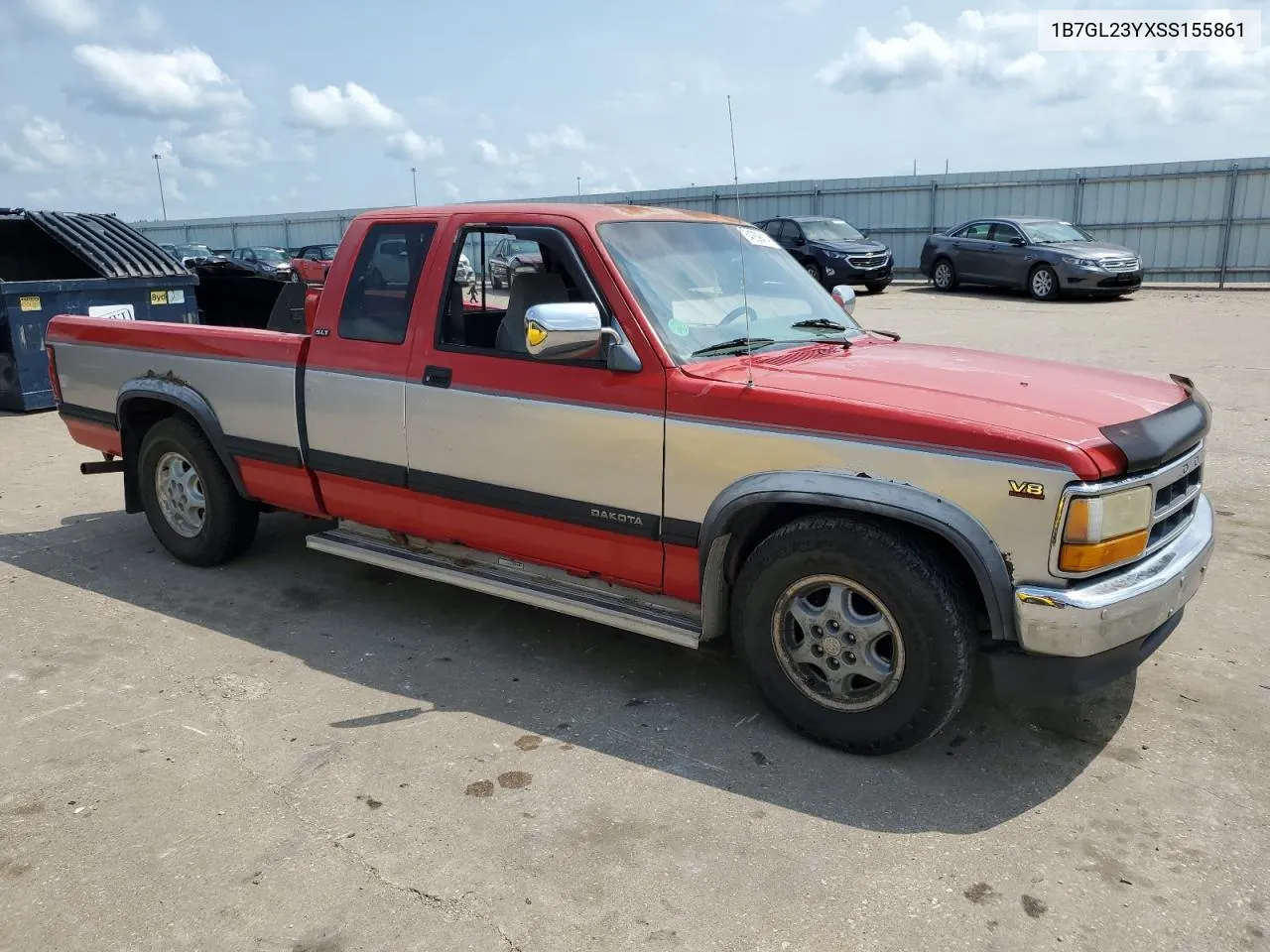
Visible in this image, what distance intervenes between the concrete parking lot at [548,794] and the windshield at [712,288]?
1441 mm

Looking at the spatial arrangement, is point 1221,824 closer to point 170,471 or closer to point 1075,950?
point 1075,950

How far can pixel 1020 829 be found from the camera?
123 inches

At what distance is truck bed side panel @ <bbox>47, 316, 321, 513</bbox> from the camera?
4.84 metres

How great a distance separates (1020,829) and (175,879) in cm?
255

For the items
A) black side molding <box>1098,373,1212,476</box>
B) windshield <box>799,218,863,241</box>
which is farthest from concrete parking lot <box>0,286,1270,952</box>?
windshield <box>799,218,863,241</box>

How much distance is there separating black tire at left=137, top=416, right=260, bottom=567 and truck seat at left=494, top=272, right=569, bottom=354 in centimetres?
207

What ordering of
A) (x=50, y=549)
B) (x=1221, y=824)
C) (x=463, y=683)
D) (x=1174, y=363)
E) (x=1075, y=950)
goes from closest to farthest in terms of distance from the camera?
(x=1075, y=950)
(x=1221, y=824)
(x=463, y=683)
(x=50, y=549)
(x=1174, y=363)

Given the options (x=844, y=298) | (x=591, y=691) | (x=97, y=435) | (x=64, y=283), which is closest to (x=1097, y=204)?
(x=844, y=298)

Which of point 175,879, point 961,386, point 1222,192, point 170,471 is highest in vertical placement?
point 1222,192

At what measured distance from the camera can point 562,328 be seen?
3.58m

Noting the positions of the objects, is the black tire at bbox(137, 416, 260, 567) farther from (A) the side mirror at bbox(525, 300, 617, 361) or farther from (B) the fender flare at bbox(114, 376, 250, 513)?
(A) the side mirror at bbox(525, 300, 617, 361)

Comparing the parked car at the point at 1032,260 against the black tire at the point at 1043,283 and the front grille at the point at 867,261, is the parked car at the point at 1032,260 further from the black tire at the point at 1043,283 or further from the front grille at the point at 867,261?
the front grille at the point at 867,261

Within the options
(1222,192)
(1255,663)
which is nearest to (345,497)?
(1255,663)

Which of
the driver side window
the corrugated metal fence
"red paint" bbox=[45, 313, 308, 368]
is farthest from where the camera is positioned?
the corrugated metal fence
